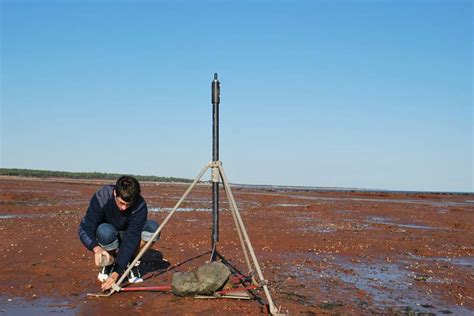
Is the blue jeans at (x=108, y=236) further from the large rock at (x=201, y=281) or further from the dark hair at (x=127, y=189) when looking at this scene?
the large rock at (x=201, y=281)

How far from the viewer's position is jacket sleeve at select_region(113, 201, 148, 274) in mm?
6016

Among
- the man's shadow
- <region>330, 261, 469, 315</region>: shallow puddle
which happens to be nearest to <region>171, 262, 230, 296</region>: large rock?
the man's shadow

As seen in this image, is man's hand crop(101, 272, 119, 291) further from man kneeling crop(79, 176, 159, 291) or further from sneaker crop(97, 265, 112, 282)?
sneaker crop(97, 265, 112, 282)

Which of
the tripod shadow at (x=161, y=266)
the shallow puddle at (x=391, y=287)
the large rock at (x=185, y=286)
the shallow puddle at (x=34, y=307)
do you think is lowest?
the shallow puddle at (x=391, y=287)

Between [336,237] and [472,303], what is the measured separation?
5869 millimetres

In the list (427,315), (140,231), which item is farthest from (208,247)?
(427,315)

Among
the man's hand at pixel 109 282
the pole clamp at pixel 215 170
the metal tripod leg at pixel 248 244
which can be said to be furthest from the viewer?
the pole clamp at pixel 215 170

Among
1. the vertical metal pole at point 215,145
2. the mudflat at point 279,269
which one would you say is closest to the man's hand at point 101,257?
the mudflat at point 279,269

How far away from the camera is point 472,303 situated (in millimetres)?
6242

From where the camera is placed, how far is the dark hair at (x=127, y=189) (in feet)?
18.8

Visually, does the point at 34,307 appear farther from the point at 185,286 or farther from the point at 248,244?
the point at 248,244

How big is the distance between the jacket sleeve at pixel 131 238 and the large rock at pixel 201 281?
642 mm

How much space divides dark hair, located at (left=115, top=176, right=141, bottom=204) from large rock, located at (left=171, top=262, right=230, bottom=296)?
1.12 metres

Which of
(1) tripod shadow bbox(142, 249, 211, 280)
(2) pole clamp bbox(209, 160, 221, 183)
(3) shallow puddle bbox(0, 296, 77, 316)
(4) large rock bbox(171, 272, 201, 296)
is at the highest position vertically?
(2) pole clamp bbox(209, 160, 221, 183)
